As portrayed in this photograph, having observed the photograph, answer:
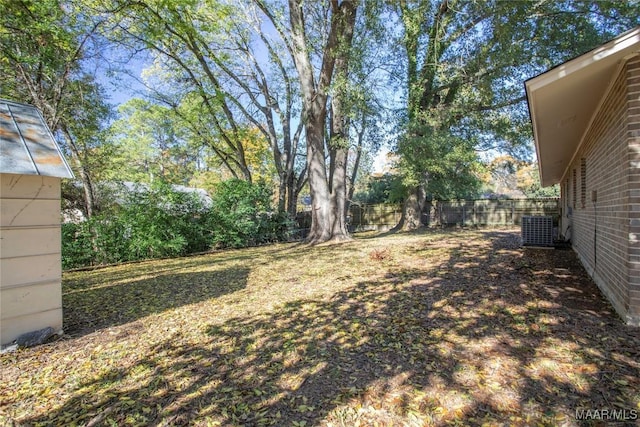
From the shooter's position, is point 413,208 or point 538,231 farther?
point 413,208

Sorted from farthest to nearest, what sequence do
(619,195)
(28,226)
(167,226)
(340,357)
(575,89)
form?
(167,226) → (575,89) → (619,195) → (28,226) → (340,357)

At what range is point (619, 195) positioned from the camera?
11.9 feet

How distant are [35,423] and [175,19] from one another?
43.1ft

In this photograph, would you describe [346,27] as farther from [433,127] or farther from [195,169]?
[195,169]

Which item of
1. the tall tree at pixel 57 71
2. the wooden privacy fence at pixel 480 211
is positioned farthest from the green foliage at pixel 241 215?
the wooden privacy fence at pixel 480 211

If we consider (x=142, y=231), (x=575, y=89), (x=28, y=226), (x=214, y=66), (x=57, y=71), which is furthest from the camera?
(x=214, y=66)

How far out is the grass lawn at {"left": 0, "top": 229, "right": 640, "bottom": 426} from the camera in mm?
2240

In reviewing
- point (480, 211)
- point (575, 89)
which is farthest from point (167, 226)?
point (480, 211)

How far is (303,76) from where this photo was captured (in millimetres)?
10727

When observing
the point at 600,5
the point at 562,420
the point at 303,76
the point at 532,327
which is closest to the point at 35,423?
the point at 562,420

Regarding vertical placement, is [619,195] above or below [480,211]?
above

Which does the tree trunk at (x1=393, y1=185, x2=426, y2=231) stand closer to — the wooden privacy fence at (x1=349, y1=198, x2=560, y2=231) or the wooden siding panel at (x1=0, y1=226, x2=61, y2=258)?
the wooden privacy fence at (x1=349, y1=198, x2=560, y2=231)

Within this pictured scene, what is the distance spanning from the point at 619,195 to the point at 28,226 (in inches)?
248

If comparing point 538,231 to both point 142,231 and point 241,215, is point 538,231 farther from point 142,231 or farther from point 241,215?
point 142,231
